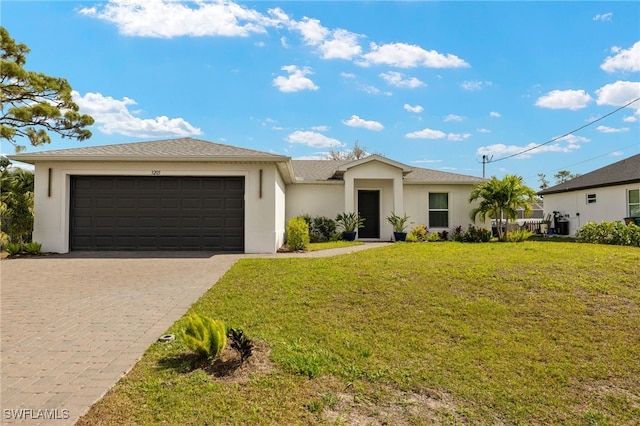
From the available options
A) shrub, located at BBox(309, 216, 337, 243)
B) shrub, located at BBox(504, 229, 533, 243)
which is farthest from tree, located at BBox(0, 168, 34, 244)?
shrub, located at BBox(504, 229, 533, 243)

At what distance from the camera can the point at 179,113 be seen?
16.7 metres

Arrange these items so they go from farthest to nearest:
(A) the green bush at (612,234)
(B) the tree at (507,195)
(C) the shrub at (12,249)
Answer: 1. (B) the tree at (507,195)
2. (A) the green bush at (612,234)
3. (C) the shrub at (12,249)

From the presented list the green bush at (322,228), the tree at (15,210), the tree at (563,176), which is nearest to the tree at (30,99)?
→ the tree at (15,210)

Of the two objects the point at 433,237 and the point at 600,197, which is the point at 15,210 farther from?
the point at 600,197

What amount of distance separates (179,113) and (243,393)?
16094 millimetres

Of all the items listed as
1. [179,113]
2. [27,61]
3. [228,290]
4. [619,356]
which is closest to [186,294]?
[228,290]

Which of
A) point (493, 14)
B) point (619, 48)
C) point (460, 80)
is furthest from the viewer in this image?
point (460, 80)

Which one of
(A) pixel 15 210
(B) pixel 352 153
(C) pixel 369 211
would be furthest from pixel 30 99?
(B) pixel 352 153

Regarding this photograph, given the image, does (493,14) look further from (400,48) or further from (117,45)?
(117,45)

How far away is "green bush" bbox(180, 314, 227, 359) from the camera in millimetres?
3480

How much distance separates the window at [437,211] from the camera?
54.1 ft

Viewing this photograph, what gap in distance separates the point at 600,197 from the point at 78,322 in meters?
22.5

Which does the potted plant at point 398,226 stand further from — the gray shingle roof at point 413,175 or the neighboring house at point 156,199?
the neighboring house at point 156,199

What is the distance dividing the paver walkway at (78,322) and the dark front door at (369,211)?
337 inches
